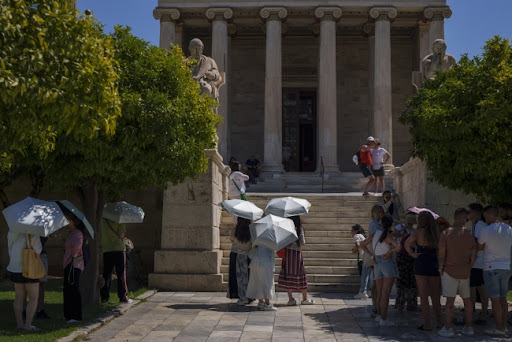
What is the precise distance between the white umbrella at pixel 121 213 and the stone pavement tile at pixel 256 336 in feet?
12.0

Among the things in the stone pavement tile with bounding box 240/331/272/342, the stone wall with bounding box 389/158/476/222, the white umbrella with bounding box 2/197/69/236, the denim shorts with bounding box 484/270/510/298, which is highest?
the stone wall with bounding box 389/158/476/222

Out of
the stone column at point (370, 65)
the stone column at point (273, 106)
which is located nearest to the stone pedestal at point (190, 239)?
the stone column at point (273, 106)

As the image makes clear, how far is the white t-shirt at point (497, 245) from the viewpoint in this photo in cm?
871

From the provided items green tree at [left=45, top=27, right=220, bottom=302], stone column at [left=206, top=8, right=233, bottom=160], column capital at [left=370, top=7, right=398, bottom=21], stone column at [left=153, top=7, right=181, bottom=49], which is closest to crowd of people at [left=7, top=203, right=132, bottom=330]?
green tree at [left=45, top=27, right=220, bottom=302]

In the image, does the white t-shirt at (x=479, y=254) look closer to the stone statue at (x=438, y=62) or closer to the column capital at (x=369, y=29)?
the stone statue at (x=438, y=62)

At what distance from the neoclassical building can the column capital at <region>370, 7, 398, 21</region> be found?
0.04 m

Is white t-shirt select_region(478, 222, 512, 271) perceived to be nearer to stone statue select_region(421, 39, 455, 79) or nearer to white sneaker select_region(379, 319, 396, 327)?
white sneaker select_region(379, 319, 396, 327)

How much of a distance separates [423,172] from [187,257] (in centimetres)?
636

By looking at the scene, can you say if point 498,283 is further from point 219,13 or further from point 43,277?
point 219,13

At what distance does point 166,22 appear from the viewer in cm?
2964

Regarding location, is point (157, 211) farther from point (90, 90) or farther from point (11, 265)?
point (90, 90)

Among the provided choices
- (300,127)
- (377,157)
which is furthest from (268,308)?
(300,127)

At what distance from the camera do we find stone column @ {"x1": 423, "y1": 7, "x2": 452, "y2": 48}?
28.8 meters

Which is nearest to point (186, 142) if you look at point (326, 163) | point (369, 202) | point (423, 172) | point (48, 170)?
point (48, 170)
